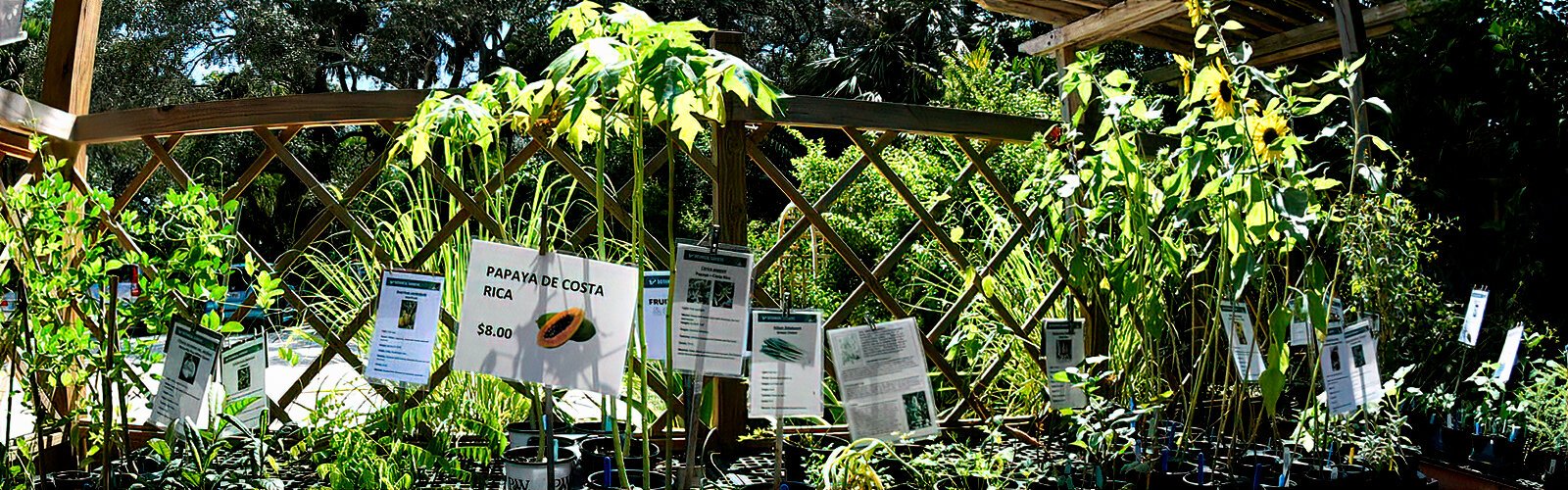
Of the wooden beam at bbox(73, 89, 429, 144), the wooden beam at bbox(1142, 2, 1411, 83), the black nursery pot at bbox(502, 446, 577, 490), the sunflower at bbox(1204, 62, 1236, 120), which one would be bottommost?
the black nursery pot at bbox(502, 446, 577, 490)

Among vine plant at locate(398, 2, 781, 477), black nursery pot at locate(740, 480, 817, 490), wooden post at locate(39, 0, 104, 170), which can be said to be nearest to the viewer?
vine plant at locate(398, 2, 781, 477)

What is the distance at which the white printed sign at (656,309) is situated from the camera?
1.38 metres

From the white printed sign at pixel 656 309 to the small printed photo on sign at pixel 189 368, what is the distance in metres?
0.61

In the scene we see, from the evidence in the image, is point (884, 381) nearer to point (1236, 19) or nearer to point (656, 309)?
point (656, 309)

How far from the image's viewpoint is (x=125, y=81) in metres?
11.5

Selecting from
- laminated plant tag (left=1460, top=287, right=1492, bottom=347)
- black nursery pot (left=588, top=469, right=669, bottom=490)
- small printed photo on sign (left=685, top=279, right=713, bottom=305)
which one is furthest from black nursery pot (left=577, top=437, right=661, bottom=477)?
laminated plant tag (left=1460, top=287, right=1492, bottom=347)

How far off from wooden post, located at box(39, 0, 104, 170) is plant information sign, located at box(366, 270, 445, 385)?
104 cm

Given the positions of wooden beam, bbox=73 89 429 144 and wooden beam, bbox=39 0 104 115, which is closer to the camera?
wooden beam, bbox=73 89 429 144

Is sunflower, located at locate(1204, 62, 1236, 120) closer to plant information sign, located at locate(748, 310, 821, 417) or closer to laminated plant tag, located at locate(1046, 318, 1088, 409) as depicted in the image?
laminated plant tag, located at locate(1046, 318, 1088, 409)

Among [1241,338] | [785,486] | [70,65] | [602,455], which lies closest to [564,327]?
[785,486]

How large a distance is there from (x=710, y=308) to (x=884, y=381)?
0.32 metres

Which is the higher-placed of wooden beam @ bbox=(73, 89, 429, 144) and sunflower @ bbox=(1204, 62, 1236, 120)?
wooden beam @ bbox=(73, 89, 429, 144)

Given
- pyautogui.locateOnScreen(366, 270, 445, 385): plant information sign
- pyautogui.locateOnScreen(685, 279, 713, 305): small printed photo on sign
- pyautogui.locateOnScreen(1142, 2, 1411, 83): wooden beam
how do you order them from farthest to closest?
pyautogui.locateOnScreen(1142, 2, 1411, 83): wooden beam → pyautogui.locateOnScreen(366, 270, 445, 385): plant information sign → pyautogui.locateOnScreen(685, 279, 713, 305): small printed photo on sign

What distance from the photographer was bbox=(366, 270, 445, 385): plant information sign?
1.42m
